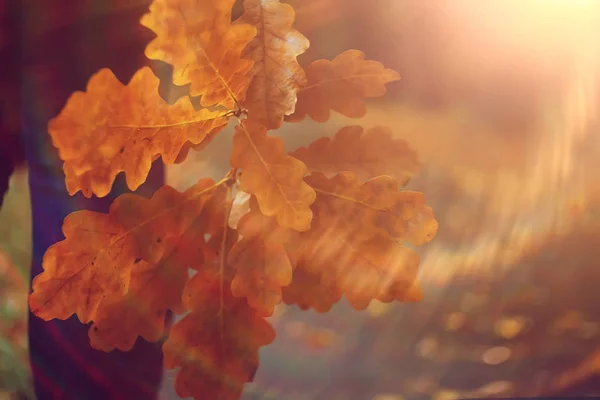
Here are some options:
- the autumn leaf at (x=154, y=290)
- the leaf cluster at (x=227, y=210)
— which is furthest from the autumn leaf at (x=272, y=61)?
the autumn leaf at (x=154, y=290)

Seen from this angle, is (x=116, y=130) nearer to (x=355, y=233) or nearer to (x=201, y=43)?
(x=201, y=43)

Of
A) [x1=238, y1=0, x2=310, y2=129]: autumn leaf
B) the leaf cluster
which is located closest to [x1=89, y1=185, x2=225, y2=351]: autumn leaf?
the leaf cluster

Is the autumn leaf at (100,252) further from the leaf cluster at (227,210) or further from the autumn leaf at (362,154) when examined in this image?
the autumn leaf at (362,154)

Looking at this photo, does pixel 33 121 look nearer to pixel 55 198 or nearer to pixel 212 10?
pixel 55 198

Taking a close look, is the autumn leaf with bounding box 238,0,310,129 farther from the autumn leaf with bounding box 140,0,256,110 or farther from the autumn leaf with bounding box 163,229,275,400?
the autumn leaf with bounding box 163,229,275,400

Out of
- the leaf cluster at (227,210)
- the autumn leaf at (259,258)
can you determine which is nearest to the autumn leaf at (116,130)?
the leaf cluster at (227,210)

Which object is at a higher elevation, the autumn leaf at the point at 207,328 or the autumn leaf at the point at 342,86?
the autumn leaf at the point at 342,86

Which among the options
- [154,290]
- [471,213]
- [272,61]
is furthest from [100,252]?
[471,213]

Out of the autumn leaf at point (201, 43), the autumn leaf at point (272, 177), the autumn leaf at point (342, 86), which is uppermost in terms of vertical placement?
the autumn leaf at point (342, 86)
